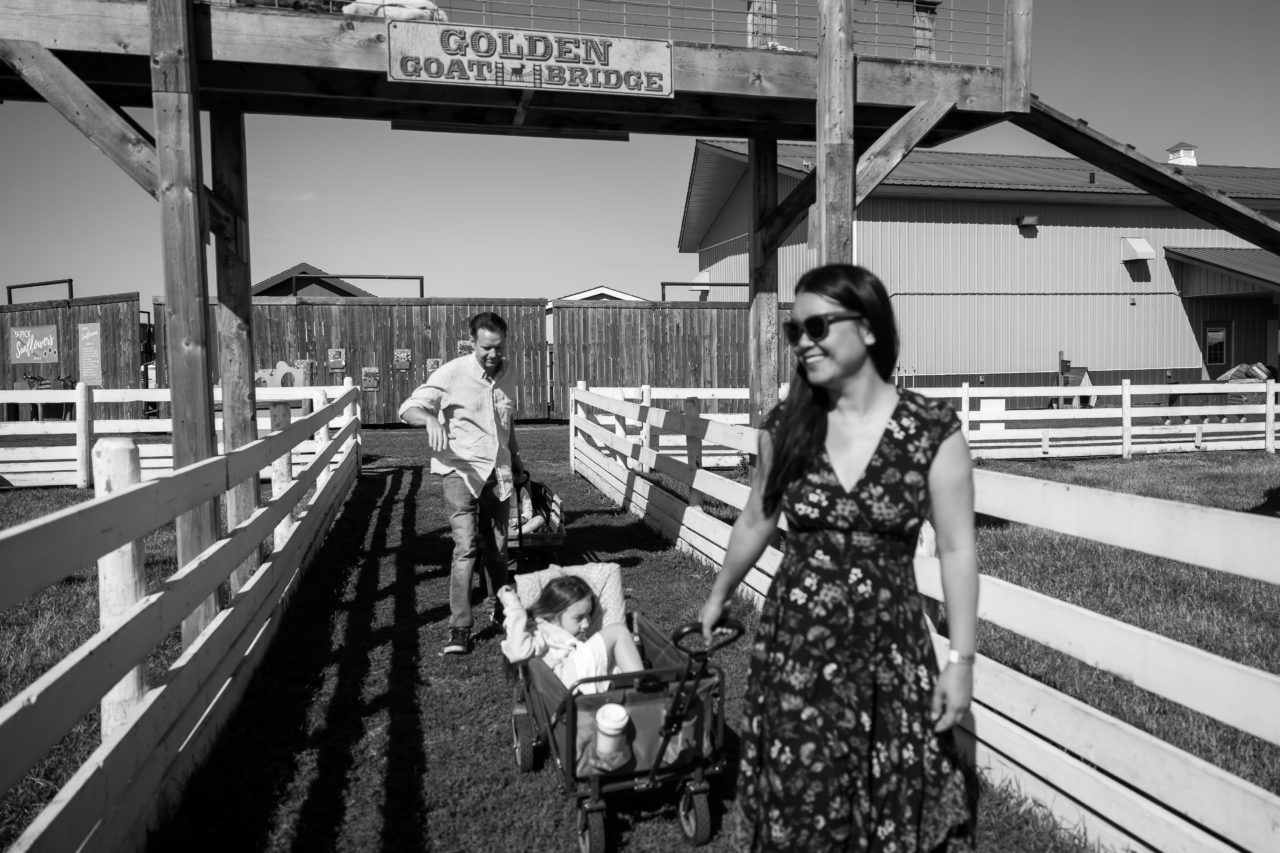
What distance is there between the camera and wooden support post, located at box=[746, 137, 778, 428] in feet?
26.8

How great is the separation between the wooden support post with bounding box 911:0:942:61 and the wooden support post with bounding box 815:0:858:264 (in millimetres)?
1336

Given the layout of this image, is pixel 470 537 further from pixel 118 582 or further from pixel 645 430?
pixel 645 430

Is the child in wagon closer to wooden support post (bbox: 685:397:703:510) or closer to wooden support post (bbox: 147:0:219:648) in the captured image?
wooden support post (bbox: 147:0:219:648)

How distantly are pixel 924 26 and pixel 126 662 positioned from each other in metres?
6.78

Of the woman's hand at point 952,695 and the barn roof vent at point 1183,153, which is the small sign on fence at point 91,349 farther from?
the barn roof vent at point 1183,153

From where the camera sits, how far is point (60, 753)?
4211 millimetres

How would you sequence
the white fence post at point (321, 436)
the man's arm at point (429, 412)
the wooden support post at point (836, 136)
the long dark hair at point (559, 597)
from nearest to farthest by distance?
the long dark hair at point (559, 597) < the man's arm at point (429, 412) < the wooden support post at point (836, 136) < the white fence post at point (321, 436)

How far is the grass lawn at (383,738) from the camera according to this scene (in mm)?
3633

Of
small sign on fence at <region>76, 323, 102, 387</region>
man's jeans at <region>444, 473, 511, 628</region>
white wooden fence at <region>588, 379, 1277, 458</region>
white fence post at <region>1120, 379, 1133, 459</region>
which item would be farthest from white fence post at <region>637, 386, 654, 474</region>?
small sign on fence at <region>76, 323, 102, 387</region>

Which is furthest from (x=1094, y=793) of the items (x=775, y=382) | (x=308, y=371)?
(x=308, y=371)

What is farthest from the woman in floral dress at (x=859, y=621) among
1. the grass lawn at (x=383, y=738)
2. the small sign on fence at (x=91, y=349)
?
the small sign on fence at (x=91, y=349)

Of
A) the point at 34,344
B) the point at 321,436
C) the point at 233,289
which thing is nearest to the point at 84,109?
the point at 233,289

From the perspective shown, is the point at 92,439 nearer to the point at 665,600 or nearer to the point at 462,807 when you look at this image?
the point at 665,600

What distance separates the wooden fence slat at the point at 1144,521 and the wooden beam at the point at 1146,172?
4356 mm
